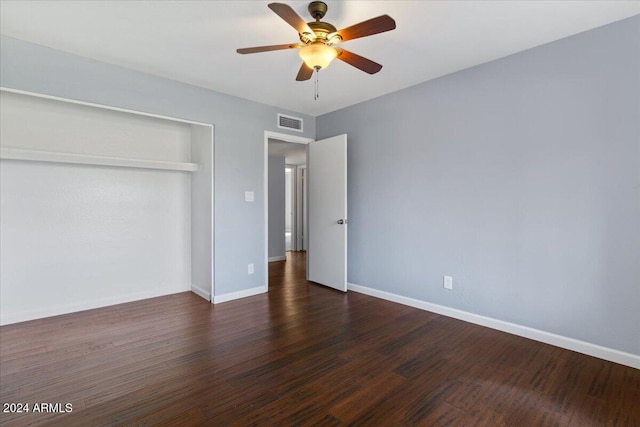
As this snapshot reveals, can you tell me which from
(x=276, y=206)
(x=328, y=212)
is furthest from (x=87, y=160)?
(x=276, y=206)

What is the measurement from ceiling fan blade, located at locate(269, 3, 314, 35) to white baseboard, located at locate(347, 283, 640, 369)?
2884 millimetres

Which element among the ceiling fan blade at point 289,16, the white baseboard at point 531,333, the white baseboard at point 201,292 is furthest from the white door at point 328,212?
the ceiling fan blade at point 289,16

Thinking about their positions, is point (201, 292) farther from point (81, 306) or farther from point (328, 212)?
point (328, 212)

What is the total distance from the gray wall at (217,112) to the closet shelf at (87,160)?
56cm

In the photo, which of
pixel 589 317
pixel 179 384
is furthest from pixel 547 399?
pixel 179 384

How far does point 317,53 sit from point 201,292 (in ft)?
10.5

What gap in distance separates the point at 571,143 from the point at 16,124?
16.5ft

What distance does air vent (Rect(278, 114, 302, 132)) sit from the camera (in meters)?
4.25

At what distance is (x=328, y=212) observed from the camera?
169 inches

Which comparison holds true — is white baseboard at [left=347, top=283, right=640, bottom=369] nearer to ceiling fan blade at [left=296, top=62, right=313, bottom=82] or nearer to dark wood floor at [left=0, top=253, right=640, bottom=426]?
dark wood floor at [left=0, top=253, right=640, bottom=426]

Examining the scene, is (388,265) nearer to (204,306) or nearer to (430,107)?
(430,107)

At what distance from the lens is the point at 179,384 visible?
2.01 m

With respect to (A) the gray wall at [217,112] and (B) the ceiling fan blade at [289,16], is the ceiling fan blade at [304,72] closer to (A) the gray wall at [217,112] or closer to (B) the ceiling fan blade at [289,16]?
(B) the ceiling fan blade at [289,16]

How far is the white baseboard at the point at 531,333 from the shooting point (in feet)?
7.42
